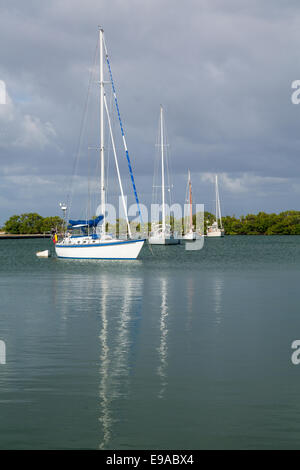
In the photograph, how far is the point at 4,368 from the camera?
18625mm

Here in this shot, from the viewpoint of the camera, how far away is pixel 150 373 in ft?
59.0

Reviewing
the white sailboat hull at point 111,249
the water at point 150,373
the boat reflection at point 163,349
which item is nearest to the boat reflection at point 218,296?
the water at point 150,373

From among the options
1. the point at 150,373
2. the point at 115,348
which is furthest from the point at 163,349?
the point at 150,373

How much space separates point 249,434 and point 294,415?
1.59m

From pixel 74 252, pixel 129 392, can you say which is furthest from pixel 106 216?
pixel 129 392

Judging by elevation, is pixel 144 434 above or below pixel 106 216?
below

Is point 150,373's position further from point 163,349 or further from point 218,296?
point 218,296

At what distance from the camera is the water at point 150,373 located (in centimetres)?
1305

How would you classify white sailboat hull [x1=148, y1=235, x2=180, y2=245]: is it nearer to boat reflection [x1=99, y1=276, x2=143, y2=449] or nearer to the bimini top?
the bimini top

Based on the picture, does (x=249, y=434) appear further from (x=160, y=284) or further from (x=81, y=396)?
(x=160, y=284)

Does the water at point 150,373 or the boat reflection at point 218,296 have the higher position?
the boat reflection at point 218,296

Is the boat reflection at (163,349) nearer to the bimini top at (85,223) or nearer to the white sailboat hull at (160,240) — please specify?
the bimini top at (85,223)

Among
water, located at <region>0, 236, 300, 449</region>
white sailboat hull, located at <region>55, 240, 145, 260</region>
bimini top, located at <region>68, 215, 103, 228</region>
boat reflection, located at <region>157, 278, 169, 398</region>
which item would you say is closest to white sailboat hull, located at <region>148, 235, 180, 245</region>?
bimini top, located at <region>68, 215, 103, 228</region>

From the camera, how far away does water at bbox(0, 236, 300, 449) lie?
13047 mm
